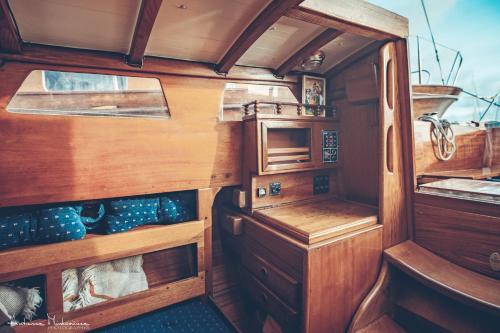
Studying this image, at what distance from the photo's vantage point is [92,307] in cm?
163

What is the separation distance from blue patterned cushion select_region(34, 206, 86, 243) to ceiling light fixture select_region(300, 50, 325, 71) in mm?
2053

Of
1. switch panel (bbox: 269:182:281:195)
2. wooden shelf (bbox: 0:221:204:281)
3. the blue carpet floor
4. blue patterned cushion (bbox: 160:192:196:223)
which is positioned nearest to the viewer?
wooden shelf (bbox: 0:221:204:281)

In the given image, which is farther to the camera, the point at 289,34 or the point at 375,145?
the point at 375,145

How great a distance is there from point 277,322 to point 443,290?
39.7 inches

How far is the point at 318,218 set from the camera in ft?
5.96

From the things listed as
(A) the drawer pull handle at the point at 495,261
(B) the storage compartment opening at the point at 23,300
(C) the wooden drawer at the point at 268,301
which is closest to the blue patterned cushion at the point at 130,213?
A: (B) the storage compartment opening at the point at 23,300

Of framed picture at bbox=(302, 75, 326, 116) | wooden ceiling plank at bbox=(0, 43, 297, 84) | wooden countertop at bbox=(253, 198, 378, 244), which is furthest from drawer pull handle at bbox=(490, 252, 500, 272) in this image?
wooden ceiling plank at bbox=(0, 43, 297, 84)

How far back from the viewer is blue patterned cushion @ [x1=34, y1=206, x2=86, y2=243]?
148 cm

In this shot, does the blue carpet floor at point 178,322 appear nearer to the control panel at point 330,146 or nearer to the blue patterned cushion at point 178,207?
the blue patterned cushion at point 178,207

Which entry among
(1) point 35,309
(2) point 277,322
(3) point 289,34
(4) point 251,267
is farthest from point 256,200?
(1) point 35,309

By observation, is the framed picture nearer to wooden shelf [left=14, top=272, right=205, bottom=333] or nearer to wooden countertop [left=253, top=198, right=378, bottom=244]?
wooden countertop [left=253, top=198, right=378, bottom=244]

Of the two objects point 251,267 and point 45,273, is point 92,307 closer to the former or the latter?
point 45,273

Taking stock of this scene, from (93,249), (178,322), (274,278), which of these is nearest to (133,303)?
(178,322)

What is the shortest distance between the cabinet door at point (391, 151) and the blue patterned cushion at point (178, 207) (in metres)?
1.40
